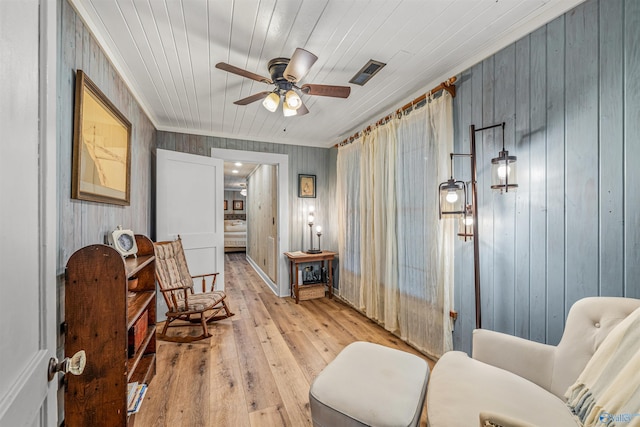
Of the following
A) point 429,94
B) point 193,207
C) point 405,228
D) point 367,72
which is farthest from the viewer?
point 193,207

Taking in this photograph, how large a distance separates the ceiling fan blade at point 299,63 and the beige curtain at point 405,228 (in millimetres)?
1235

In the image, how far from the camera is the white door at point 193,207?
3.17m

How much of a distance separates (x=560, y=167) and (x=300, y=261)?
3.04 metres

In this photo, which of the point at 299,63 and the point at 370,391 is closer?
the point at 370,391

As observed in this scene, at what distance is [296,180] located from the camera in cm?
425

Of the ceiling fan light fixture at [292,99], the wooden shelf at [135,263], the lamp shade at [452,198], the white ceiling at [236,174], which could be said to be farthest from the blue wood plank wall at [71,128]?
the white ceiling at [236,174]

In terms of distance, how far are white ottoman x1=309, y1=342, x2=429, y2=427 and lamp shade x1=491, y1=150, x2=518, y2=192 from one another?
121cm

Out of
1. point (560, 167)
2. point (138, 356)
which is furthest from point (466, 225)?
point (138, 356)

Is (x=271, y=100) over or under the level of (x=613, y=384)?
over

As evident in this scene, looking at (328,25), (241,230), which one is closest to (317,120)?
(328,25)

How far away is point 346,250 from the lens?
12.3ft

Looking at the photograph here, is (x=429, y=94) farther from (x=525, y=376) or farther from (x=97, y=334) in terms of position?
(x=97, y=334)

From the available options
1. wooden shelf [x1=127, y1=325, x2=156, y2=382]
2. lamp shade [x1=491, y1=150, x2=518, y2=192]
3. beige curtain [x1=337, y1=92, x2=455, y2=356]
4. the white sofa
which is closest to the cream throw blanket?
the white sofa

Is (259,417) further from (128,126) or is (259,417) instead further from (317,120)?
(317,120)
